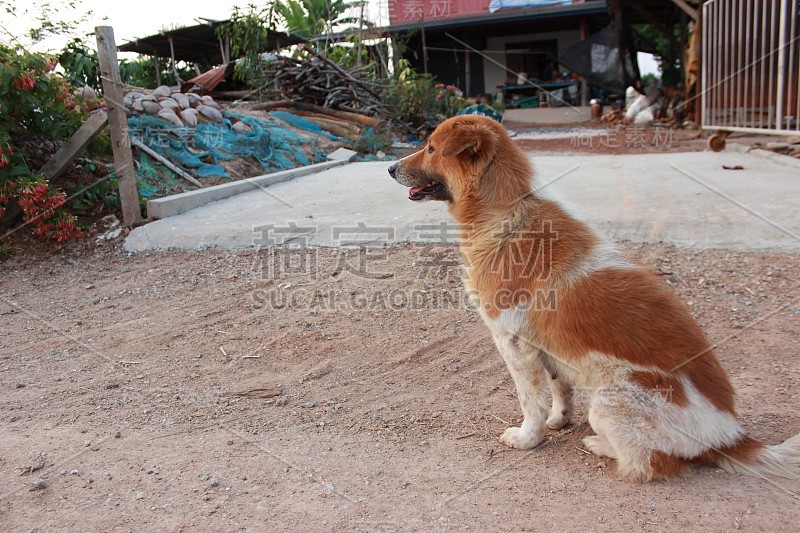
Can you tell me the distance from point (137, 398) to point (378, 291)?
6.89ft

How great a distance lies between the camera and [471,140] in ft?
10.1

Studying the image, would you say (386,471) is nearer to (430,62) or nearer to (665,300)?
(665,300)

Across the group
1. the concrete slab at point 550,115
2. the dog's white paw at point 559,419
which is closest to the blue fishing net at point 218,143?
the dog's white paw at point 559,419

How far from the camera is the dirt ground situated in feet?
8.05

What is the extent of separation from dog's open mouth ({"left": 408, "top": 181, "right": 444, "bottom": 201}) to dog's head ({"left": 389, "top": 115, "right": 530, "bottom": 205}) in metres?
0.06

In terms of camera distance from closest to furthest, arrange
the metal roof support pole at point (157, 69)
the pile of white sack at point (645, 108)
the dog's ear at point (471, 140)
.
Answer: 1. the dog's ear at point (471, 140)
2. the pile of white sack at point (645, 108)
3. the metal roof support pole at point (157, 69)

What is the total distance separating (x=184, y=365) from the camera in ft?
13.5

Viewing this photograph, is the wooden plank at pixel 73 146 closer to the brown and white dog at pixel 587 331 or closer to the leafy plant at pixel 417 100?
the brown and white dog at pixel 587 331

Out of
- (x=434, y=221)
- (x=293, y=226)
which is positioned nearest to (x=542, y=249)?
(x=434, y=221)

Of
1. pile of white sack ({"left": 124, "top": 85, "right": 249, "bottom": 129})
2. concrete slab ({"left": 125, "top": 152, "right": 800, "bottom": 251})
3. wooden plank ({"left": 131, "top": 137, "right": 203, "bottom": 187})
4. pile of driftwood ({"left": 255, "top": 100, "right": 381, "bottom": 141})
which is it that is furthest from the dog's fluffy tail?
pile of driftwood ({"left": 255, "top": 100, "right": 381, "bottom": 141})

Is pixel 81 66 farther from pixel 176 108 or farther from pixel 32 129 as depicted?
pixel 32 129

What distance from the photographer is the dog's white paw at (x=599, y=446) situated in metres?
2.79

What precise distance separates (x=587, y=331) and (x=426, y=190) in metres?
1.34

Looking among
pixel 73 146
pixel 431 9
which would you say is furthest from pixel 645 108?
pixel 73 146
